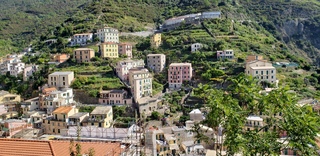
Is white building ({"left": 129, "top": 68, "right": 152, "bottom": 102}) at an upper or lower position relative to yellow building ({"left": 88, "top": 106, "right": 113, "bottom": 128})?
upper

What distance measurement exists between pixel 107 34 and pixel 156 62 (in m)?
10.3

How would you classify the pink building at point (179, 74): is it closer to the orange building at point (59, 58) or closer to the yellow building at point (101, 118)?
the yellow building at point (101, 118)

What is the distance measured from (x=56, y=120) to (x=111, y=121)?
14.7 feet

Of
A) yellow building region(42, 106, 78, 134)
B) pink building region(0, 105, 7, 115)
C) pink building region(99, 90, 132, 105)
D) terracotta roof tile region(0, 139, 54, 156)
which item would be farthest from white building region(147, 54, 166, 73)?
terracotta roof tile region(0, 139, 54, 156)

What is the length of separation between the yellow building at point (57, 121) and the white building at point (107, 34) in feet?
63.3

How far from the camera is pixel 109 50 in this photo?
39469 mm

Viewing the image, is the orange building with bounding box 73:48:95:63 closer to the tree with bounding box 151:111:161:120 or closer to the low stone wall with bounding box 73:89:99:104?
the low stone wall with bounding box 73:89:99:104

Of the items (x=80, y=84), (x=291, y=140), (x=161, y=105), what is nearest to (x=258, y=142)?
(x=291, y=140)

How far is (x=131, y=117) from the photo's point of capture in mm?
29797

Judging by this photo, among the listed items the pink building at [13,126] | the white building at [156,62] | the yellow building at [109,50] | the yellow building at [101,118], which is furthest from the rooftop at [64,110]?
the white building at [156,62]

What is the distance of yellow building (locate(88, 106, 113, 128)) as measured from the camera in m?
26.5

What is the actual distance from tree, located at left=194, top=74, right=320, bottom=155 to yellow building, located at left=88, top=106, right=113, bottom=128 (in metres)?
20.4

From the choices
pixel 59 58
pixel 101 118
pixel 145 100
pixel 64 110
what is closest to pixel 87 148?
pixel 101 118

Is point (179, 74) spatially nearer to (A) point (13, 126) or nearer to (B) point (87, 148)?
(A) point (13, 126)
